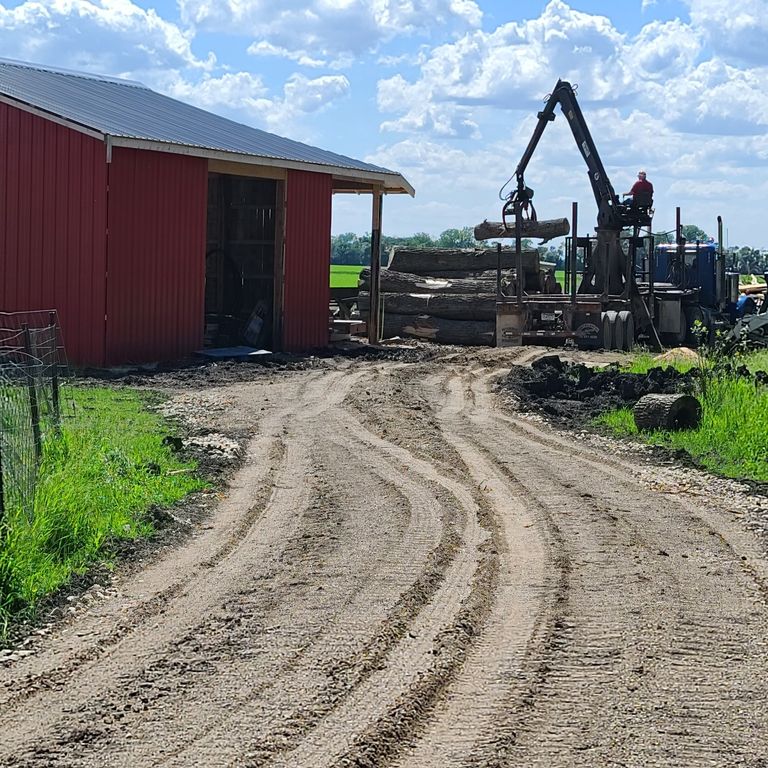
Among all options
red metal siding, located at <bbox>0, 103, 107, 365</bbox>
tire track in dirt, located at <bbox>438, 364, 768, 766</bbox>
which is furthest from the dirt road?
red metal siding, located at <bbox>0, 103, 107, 365</bbox>

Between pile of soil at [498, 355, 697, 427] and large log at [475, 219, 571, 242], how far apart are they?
1136 centimetres

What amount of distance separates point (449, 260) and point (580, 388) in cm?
1484

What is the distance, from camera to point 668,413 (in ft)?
44.6

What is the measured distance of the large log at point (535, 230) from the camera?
3011cm

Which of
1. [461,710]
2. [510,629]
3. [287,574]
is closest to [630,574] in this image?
[510,629]

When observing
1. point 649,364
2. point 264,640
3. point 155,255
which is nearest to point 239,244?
point 155,255

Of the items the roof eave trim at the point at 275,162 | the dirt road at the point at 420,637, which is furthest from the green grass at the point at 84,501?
the roof eave trim at the point at 275,162

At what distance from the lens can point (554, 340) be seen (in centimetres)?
2655

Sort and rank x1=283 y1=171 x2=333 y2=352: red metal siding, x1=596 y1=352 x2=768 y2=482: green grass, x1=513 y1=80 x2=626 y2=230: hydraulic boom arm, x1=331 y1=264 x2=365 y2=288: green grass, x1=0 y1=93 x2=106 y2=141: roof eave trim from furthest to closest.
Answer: x1=331 y1=264 x2=365 y2=288: green grass
x1=513 y1=80 x2=626 y2=230: hydraulic boom arm
x1=283 y1=171 x2=333 y2=352: red metal siding
x1=0 y1=93 x2=106 y2=141: roof eave trim
x1=596 y1=352 x2=768 y2=482: green grass

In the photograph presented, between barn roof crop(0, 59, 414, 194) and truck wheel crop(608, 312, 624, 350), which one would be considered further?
truck wheel crop(608, 312, 624, 350)

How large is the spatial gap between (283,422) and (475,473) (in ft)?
12.1

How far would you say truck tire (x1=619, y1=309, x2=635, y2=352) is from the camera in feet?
84.7

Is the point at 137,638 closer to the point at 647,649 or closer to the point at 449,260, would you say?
the point at 647,649

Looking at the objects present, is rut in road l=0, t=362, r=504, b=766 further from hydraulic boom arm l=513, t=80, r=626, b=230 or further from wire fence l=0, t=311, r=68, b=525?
hydraulic boom arm l=513, t=80, r=626, b=230
